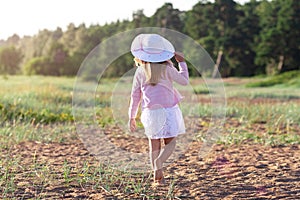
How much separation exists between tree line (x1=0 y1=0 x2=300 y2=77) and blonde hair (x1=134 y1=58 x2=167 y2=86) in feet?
60.2

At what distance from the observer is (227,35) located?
23.1 metres

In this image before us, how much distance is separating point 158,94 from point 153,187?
642 mm

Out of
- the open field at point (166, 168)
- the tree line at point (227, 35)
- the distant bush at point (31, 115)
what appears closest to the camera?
the open field at point (166, 168)

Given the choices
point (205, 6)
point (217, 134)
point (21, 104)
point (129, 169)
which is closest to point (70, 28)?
point (205, 6)

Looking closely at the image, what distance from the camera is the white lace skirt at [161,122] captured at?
3.40 meters

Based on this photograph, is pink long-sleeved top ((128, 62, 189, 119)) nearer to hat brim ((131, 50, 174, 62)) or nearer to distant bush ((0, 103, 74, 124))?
hat brim ((131, 50, 174, 62))

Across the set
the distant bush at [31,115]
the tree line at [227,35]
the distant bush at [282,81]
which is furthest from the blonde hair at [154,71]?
the tree line at [227,35]

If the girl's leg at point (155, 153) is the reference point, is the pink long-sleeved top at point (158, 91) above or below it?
above

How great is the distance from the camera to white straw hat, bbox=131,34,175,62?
3.44m

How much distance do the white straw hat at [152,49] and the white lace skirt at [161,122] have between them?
370mm

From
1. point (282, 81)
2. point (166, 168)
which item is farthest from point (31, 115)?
point (282, 81)

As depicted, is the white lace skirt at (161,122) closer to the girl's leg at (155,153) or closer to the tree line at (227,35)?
the girl's leg at (155,153)

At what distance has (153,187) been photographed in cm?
338

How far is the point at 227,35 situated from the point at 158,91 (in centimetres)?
2020
